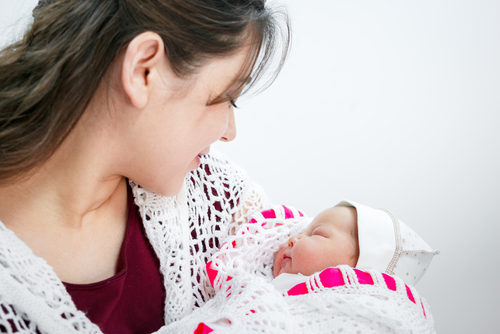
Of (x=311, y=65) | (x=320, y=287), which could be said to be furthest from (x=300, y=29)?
(x=320, y=287)

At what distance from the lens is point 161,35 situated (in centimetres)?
76

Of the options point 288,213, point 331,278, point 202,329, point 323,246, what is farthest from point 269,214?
point 202,329

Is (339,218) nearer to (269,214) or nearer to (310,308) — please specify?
(269,214)

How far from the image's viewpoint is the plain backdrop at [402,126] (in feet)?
5.94

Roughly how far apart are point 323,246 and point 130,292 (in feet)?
1.78

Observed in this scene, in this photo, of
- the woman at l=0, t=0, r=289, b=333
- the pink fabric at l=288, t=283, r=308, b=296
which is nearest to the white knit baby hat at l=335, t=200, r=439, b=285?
the pink fabric at l=288, t=283, r=308, b=296

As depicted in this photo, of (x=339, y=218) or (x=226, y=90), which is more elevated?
(x=226, y=90)

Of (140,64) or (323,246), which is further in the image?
(323,246)

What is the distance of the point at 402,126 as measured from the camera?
1.91 meters

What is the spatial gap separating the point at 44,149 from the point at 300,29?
1423mm

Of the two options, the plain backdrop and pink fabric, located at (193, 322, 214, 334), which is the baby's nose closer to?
pink fabric, located at (193, 322, 214, 334)

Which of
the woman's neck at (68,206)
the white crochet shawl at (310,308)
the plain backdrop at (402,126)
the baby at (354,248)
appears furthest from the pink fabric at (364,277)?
the plain backdrop at (402,126)

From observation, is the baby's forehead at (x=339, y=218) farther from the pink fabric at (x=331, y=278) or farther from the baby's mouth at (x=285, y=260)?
the pink fabric at (x=331, y=278)

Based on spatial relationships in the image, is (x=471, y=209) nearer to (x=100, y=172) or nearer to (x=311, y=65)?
(x=311, y=65)
